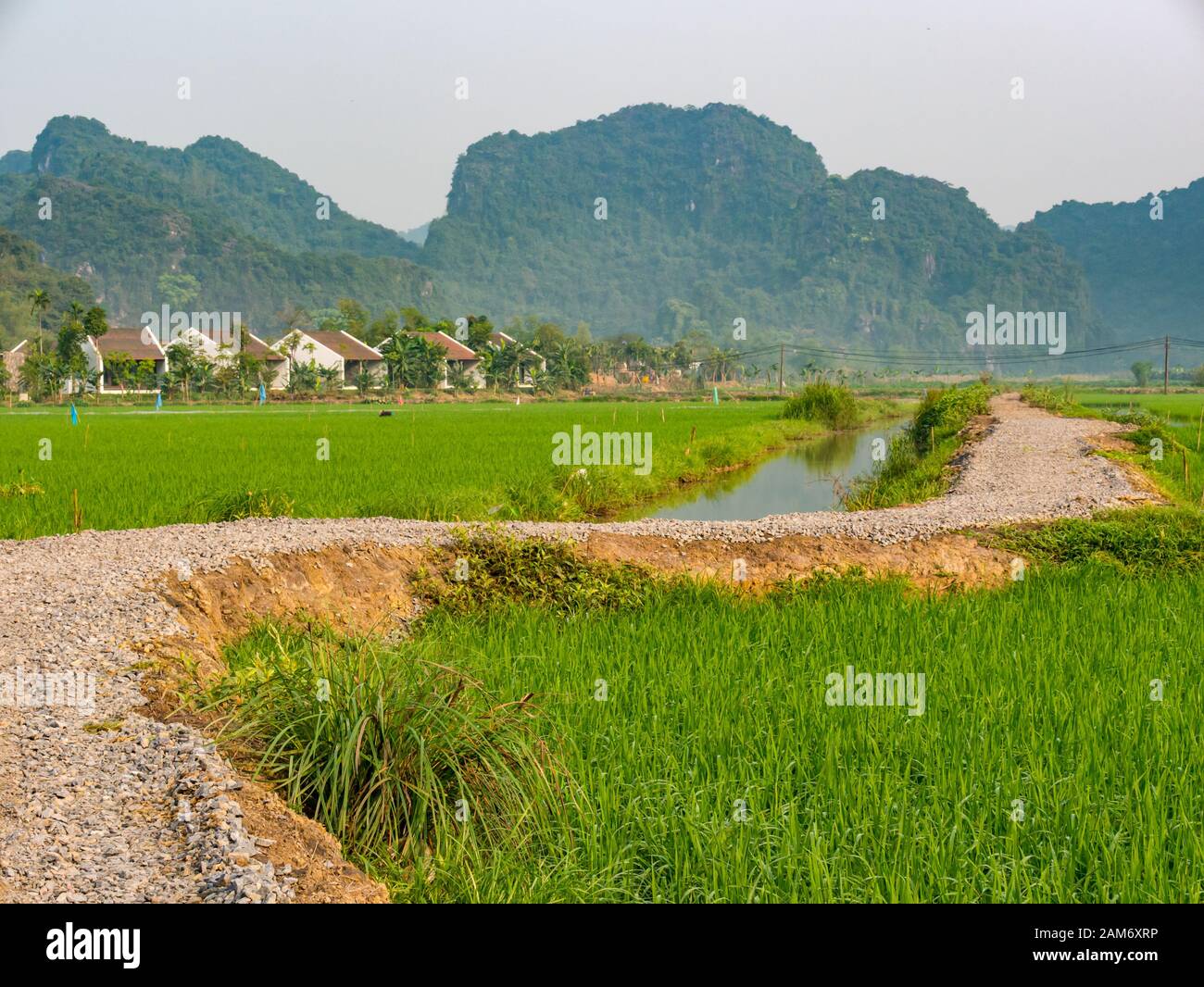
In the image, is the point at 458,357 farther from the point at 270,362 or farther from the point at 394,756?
the point at 394,756

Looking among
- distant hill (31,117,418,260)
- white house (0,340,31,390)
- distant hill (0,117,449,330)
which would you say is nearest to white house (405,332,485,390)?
white house (0,340,31,390)

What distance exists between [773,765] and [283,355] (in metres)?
52.9

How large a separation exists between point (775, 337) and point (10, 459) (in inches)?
5328

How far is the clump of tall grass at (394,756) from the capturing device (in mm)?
3379

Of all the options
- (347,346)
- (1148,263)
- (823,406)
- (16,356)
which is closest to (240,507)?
(823,406)

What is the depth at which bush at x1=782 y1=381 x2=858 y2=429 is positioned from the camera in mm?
31797

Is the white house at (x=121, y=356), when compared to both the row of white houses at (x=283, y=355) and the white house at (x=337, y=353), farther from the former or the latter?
the white house at (x=337, y=353)

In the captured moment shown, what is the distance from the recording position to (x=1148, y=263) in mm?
170125

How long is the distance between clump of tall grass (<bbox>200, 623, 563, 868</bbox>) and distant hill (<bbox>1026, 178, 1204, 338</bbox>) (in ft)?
591

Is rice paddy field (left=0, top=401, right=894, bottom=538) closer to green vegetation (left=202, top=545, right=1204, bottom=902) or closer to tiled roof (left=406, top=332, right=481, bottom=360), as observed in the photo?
green vegetation (left=202, top=545, right=1204, bottom=902)

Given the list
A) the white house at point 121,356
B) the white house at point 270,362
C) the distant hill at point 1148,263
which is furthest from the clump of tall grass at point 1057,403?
the distant hill at point 1148,263

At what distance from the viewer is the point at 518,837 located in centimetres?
334
